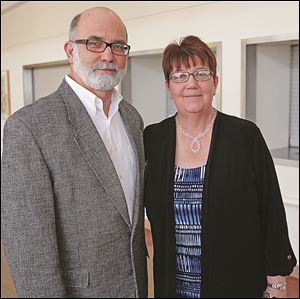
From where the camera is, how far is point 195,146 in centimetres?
54

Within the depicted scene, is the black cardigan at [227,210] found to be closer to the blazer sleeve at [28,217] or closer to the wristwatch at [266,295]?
the wristwatch at [266,295]

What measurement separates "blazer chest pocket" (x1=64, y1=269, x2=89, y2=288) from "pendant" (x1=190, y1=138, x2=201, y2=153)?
25cm

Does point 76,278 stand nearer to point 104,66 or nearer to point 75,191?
point 75,191

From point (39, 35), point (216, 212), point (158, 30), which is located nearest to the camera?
point (216, 212)

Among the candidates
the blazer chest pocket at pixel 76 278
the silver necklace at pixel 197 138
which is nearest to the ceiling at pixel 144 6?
the silver necklace at pixel 197 138

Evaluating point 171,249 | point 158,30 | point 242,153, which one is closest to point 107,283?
point 171,249

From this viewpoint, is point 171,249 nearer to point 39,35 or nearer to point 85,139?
point 85,139

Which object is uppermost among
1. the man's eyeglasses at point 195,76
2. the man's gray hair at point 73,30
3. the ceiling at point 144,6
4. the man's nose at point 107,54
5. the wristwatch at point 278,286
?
the ceiling at point 144,6

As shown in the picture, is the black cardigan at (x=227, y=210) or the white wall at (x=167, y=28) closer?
the black cardigan at (x=227, y=210)

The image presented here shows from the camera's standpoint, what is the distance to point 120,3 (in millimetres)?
765

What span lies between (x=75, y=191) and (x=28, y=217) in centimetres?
8

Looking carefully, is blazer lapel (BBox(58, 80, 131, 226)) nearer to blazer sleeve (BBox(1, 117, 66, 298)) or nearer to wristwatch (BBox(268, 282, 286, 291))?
blazer sleeve (BBox(1, 117, 66, 298))

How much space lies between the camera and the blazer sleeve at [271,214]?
557mm

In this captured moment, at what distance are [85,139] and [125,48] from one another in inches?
5.5
